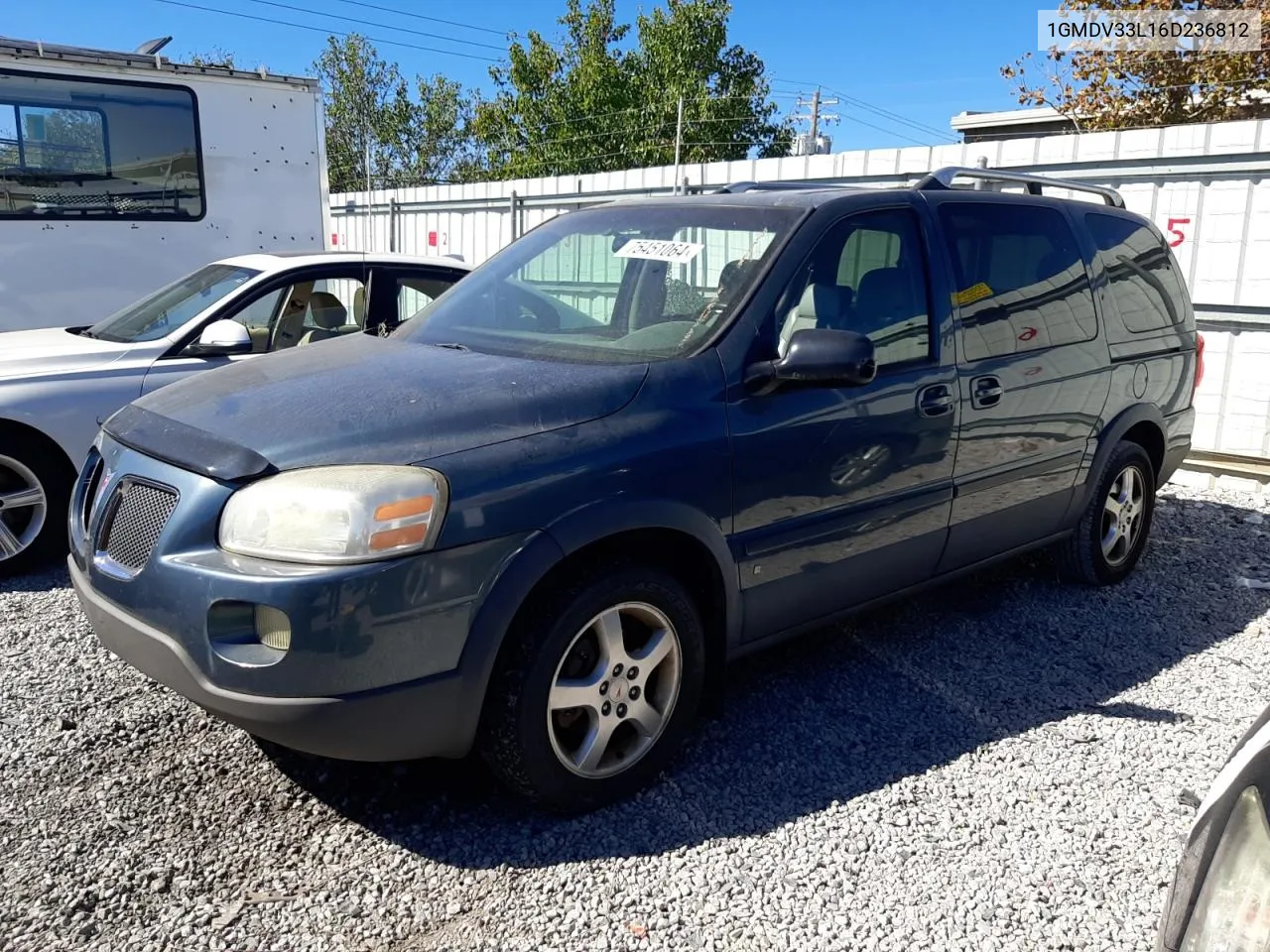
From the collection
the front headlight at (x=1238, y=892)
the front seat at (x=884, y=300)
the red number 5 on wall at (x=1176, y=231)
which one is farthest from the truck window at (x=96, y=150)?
the front headlight at (x=1238, y=892)

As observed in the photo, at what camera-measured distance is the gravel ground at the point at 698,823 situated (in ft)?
8.38

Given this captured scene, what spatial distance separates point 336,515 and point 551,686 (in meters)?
0.78

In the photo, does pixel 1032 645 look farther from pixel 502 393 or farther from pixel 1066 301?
pixel 502 393

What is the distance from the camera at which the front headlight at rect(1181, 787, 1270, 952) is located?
154cm

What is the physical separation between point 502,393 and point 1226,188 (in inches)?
267

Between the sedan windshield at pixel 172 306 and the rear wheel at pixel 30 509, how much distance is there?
84cm

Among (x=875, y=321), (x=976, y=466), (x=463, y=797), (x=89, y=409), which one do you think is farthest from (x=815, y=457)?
(x=89, y=409)

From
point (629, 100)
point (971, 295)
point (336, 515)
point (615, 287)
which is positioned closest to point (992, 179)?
point (971, 295)

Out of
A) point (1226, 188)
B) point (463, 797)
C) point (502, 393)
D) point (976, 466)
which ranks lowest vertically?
point (463, 797)

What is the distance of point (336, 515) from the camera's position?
2.49 m

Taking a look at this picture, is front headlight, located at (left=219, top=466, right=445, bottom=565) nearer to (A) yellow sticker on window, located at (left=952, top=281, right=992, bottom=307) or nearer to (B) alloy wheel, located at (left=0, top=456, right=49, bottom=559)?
(A) yellow sticker on window, located at (left=952, top=281, right=992, bottom=307)

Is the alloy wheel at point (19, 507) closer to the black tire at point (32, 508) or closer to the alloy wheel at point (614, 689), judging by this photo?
the black tire at point (32, 508)

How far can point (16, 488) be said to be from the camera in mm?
5008

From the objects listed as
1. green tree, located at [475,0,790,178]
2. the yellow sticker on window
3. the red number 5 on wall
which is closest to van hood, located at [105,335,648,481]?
the yellow sticker on window
